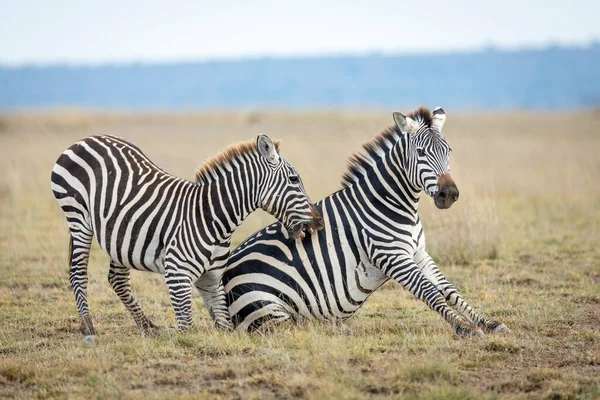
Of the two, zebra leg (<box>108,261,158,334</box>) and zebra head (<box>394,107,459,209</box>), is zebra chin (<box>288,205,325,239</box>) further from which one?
zebra leg (<box>108,261,158,334</box>)

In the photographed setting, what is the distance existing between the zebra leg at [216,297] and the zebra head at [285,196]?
0.83 m

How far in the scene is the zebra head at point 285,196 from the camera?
7.30 metres

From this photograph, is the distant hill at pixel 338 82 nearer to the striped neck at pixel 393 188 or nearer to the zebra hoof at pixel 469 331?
the striped neck at pixel 393 188

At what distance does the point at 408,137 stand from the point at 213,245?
211 cm

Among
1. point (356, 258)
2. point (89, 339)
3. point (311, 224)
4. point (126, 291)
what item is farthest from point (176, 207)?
point (356, 258)

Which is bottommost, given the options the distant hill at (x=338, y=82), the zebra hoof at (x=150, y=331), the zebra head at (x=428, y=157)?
the zebra hoof at (x=150, y=331)

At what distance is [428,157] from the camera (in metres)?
7.32

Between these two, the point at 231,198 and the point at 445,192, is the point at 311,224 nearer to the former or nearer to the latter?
the point at 231,198

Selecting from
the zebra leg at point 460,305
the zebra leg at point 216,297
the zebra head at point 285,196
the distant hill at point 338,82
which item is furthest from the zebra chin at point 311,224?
the distant hill at point 338,82

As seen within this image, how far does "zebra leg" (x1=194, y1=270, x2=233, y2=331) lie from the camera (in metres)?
7.55

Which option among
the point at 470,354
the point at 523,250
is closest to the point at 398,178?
the point at 470,354

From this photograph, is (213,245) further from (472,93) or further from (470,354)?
(472,93)

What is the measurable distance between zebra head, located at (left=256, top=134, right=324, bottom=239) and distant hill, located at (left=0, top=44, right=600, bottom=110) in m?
142

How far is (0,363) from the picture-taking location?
21.5 ft
